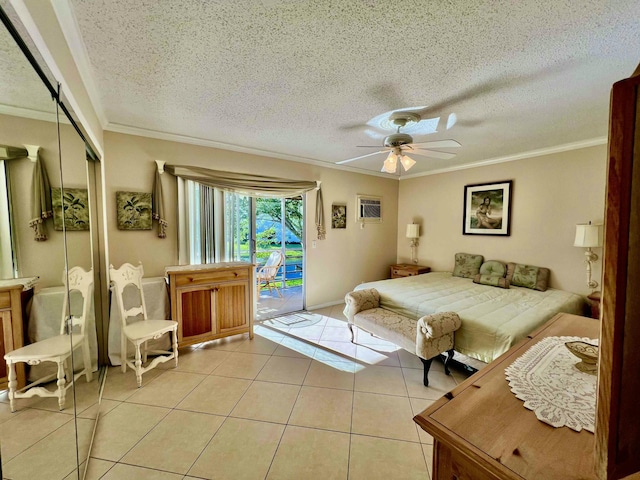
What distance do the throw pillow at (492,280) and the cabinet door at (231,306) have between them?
335cm

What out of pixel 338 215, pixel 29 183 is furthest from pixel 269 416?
pixel 338 215

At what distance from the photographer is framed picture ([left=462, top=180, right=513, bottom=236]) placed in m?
4.11

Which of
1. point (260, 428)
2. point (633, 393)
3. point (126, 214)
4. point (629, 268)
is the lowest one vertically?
point (260, 428)

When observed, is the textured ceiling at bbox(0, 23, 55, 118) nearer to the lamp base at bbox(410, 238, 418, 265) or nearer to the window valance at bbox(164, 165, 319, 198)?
the window valance at bbox(164, 165, 319, 198)

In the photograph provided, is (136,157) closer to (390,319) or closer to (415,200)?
(390,319)

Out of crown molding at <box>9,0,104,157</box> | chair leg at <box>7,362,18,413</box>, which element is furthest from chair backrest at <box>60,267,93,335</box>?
crown molding at <box>9,0,104,157</box>

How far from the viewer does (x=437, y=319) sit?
2338 mm

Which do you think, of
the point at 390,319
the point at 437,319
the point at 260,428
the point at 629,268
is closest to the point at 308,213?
the point at 390,319

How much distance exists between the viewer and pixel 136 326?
253 centimetres

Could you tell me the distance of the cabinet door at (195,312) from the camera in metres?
2.92

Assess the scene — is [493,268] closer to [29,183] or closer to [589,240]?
[589,240]

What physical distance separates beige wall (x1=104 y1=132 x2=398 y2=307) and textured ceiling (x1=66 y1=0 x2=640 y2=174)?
0.35 meters

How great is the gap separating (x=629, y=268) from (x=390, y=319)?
2550mm

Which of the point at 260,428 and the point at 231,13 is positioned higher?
the point at 231,13
